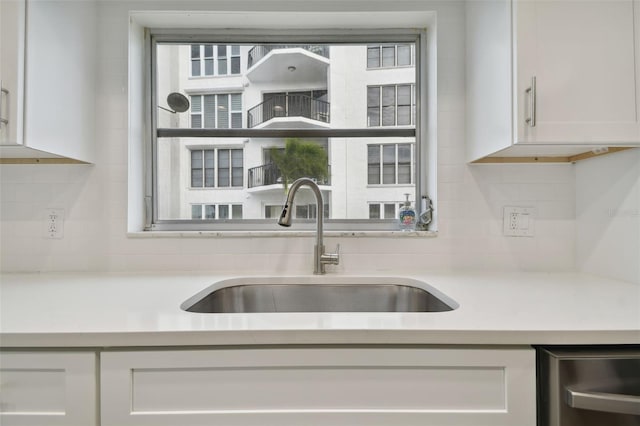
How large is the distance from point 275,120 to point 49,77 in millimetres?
842

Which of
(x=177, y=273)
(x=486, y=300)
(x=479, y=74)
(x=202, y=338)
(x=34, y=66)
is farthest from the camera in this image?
(x=177, y=273)

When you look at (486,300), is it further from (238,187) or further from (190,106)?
(190,106)

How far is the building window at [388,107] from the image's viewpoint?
5.24 ft

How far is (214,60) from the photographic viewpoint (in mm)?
1619

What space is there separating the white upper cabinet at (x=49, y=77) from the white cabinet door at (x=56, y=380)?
27.5 inches

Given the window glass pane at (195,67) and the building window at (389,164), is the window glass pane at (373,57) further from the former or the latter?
the window glass pane at (195,67)

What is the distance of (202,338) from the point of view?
0.73 meters

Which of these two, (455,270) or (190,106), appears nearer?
(455,270)

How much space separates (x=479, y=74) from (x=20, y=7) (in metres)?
1.57

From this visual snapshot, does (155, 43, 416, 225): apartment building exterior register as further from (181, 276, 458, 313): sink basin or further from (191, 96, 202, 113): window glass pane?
(181, 276, 458, 313): sink basin

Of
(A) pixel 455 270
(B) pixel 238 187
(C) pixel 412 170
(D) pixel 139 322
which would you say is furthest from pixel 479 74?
(D) pixel 139 322

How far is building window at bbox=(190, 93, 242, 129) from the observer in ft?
5.26

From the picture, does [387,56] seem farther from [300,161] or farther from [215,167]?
[215,167]

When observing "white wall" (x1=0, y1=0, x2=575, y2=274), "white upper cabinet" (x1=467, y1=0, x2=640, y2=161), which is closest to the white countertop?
"white wall" (x1=0, y1=0, x2=575, y2=274)
